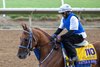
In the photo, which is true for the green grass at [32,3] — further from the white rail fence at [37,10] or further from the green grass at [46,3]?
the white rail fence at [37,10]

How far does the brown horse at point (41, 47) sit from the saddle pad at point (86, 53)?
455 millimetres

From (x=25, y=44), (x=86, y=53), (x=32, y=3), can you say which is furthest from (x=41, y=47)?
(x=32, y=3)

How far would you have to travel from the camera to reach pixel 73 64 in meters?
9.21

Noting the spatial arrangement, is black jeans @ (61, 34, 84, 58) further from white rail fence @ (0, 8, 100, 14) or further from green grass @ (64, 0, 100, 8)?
green grass @ (64, 0, 100, 8)

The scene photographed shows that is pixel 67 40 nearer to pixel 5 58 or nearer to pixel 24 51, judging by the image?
pixel 24 51

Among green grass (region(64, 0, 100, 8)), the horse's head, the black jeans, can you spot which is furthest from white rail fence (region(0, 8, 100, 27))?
the horse's head

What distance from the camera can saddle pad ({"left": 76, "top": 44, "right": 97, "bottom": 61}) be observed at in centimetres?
928

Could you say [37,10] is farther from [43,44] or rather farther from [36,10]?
[43,44]

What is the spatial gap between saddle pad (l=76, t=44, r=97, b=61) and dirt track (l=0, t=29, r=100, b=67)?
10.3ft

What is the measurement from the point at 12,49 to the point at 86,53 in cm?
521

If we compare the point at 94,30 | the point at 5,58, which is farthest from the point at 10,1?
the point at 5,58

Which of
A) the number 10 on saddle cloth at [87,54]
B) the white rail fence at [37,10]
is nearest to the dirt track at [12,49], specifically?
the white rail fence at [37,10]

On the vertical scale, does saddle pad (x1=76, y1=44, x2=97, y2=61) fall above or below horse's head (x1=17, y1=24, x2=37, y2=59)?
below

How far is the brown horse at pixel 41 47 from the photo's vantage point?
8.71 m
